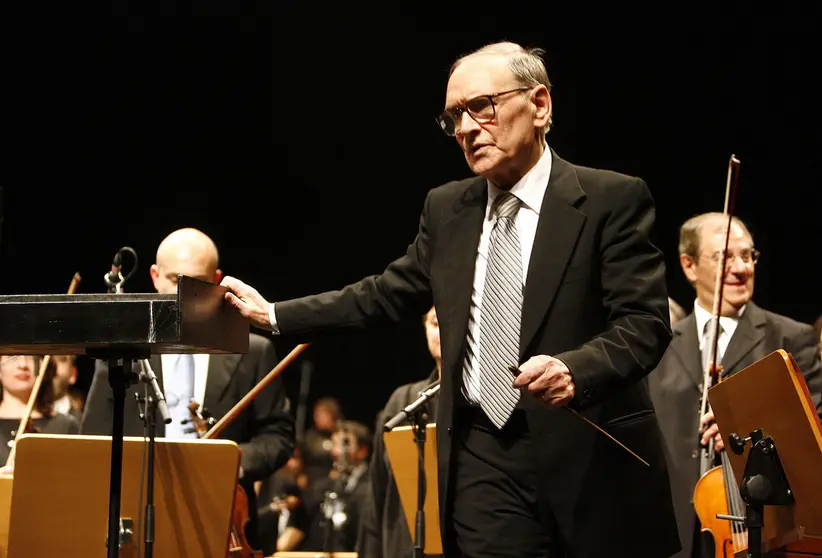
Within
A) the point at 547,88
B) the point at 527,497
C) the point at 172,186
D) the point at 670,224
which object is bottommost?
the point at 527,497

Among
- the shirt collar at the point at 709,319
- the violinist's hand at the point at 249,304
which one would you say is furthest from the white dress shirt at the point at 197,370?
the shirt collar at the point at 709,319

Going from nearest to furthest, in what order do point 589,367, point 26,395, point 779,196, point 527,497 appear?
point 589,367, point 527,497, point 26,395, point 779,196

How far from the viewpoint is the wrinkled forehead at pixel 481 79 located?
241 centimetres

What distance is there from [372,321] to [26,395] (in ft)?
8.59

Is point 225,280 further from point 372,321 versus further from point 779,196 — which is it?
point 779,196

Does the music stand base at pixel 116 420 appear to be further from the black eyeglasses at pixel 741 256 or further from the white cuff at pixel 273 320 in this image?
the black eyeglasses at pixel 741 256

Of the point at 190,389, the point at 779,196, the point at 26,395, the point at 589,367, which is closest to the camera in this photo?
the point at 589,367

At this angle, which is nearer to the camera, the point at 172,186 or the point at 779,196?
the point at 779,196

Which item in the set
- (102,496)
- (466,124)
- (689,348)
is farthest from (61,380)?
(466,124)

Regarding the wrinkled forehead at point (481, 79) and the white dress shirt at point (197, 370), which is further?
the white dress shirt at point (197, 370)

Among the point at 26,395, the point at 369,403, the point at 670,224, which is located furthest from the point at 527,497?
the point at 369,403

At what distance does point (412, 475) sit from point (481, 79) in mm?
1737

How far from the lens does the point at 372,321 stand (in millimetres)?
2592

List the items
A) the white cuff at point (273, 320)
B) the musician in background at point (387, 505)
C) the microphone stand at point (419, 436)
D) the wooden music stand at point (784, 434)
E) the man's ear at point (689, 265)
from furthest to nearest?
the man's ear at point (689, 265) < the musician in background at point (387, 505) < the microphone stand at point (419, 436) < the white cuff at point (273, 320) < the wooden music stand at point (784, 434)
